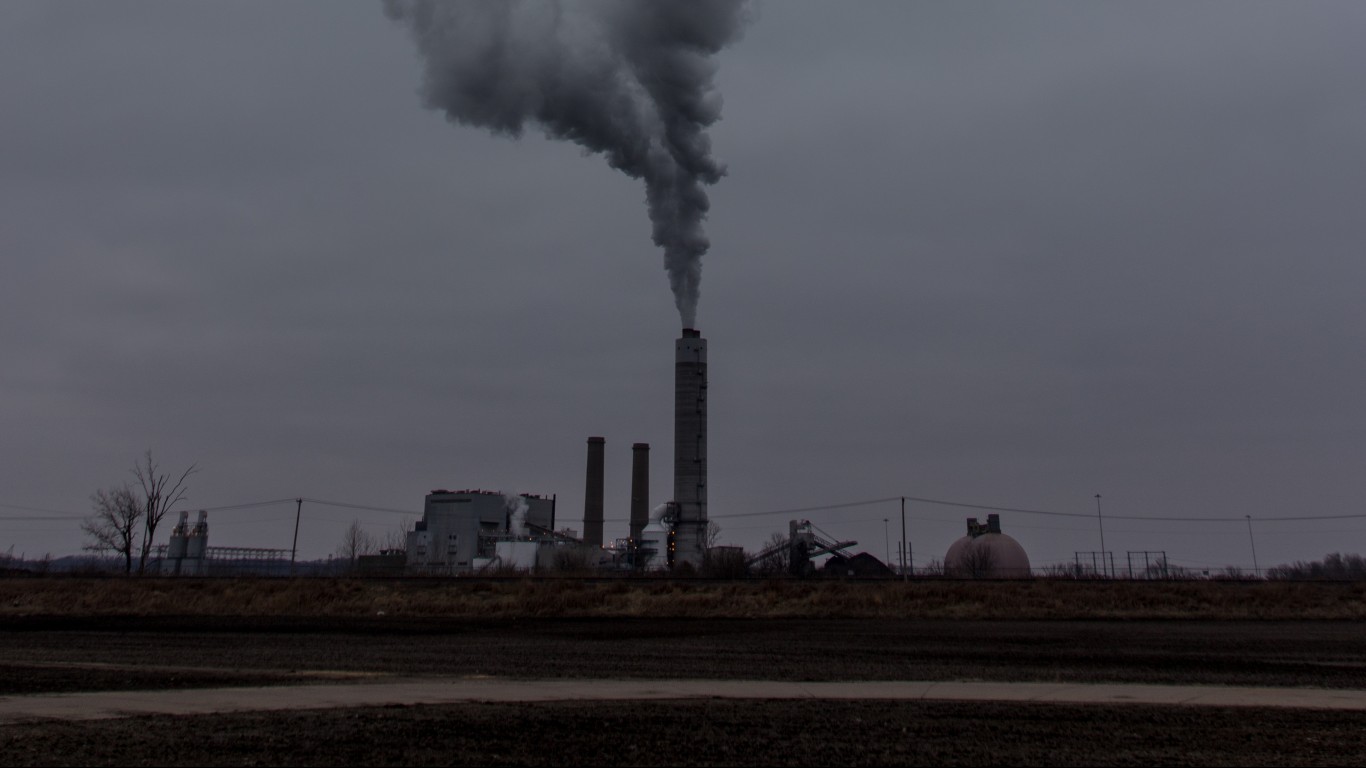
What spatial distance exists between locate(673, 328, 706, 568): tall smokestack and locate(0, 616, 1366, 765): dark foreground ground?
4059cm

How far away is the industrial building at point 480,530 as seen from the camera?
84.8m

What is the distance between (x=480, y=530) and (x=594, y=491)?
12370mm

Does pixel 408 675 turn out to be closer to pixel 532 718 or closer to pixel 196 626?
pixel 532 718

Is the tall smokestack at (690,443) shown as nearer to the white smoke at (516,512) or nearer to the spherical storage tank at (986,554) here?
the spherical storage tank at (986,554)

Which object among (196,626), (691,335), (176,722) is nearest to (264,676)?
(176,722)

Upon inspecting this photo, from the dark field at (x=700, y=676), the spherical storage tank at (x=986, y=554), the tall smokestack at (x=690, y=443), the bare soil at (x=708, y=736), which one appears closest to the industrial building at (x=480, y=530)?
the tall smokestack at (x=690, y=443)

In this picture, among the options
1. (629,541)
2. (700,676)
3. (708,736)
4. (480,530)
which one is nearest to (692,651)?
(700,676)

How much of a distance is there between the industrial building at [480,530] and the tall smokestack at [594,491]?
4.06 metres

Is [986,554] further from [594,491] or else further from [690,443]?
[594,491]

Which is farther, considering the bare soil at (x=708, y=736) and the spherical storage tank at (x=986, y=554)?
the spherical storage tank at (x=986, y=554)

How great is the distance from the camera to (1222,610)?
96.5 ft

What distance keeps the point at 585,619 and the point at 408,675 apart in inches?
605

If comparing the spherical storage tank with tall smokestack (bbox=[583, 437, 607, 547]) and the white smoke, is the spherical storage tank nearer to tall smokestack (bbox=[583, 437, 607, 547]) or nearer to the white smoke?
tall smokestack (bbox=[583, 437, 607, 547])

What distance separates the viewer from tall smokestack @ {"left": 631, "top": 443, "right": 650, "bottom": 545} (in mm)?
87875
